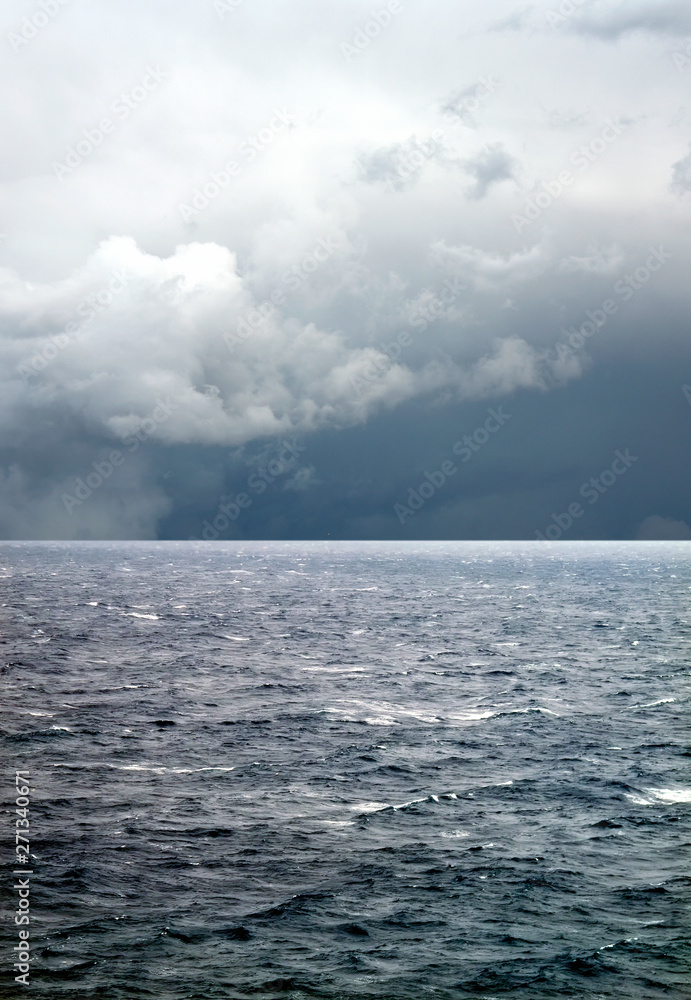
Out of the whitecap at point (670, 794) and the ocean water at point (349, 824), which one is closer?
the ocean water at point (349, 824)

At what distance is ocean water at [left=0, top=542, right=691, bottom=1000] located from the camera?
828 inches

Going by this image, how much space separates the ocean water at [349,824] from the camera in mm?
21031

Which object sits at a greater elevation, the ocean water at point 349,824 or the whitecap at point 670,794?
the ocean water at point 349,824

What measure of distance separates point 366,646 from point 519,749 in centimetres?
3615

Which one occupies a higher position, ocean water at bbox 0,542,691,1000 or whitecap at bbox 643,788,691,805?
ocean water at bbox 0,542,691,1000

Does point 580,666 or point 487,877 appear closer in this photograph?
point 487,877

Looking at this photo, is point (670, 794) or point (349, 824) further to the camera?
point (670, 794)

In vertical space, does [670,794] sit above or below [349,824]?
below

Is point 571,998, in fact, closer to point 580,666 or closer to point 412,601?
point 580,666

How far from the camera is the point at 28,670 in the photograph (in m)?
59.8

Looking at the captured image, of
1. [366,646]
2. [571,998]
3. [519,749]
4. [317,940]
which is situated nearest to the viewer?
[571,998]

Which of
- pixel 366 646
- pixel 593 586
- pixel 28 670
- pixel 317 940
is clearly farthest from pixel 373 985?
pixel 593 586

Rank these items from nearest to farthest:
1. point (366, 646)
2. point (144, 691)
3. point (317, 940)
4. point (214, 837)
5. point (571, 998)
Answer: point (571, 998)
point (317, 940)
point (214, 837)
point (144, 691)
point (366, 646)

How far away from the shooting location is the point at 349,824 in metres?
30.5
